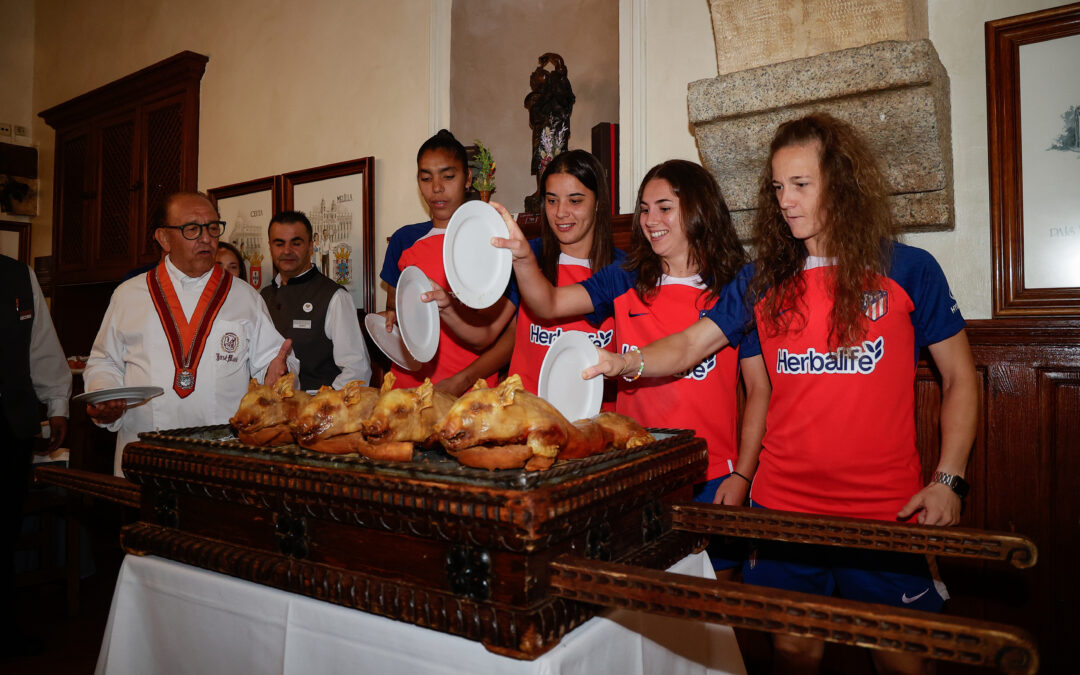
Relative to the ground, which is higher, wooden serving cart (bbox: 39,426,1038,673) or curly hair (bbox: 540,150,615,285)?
curly hair (bbox: 540,150,615,285)

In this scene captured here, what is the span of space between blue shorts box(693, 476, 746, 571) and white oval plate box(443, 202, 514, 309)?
0.89 meters

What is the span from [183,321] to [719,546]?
2.29m

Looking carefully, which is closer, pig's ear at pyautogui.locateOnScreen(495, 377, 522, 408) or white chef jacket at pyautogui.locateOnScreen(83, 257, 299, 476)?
pig's ear at pyautogui.locateOnScreen(495, 377, 522, 408)

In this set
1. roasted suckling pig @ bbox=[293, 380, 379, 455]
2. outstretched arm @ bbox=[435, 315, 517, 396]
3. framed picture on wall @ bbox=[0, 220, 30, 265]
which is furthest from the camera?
framed picture on wall @ bbox=[0, 220, 30, 265]

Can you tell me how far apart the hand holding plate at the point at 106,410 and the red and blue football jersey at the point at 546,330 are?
136cm

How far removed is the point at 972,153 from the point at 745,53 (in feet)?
2.94

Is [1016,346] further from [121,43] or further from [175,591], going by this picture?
[121,43]

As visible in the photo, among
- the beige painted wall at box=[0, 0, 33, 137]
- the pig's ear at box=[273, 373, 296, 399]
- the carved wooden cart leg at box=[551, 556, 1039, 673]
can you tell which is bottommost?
the carved wooden cart leg at box=[551, 556, 1039, 673]

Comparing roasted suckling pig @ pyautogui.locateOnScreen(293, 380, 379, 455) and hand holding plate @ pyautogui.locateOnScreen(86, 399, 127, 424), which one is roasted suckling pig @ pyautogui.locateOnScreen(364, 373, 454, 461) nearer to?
roasted suckling pig @ pyautogui.locateOnScreen(293, 380, 379, 455)

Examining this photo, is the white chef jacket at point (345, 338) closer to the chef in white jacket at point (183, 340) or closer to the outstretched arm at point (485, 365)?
the chef in white jacket at point (183, 340)

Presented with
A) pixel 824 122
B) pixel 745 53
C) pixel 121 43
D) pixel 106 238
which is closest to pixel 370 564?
pixel 824 122

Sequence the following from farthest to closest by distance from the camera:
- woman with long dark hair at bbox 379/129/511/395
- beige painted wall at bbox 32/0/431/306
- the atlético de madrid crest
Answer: beige painted wall at bbox 32/0/431/306
woman with long dark hair at bbox 379/129/511/395
the atlético de madrid crest

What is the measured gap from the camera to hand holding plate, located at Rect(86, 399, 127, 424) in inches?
91.0

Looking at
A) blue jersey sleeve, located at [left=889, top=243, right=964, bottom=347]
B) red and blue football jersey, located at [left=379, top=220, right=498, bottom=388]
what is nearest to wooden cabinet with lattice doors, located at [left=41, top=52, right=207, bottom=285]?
red and blue football jersey, located at [left=379, top=220, right=498, bottom=388]
